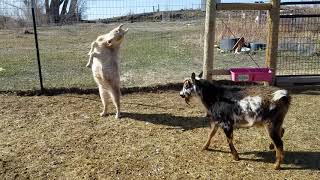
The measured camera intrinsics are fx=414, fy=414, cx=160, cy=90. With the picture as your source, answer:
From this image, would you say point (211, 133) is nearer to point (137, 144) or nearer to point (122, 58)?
point (137, 144)

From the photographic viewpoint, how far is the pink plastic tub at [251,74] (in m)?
7.69

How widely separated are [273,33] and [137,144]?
168 inches

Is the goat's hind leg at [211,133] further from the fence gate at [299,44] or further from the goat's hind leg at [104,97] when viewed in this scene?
the fence gate at [299,44]

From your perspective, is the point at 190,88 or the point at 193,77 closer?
the point at 193,77

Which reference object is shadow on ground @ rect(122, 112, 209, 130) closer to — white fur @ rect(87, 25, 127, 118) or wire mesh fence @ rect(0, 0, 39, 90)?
white fur @ rect(87, 25, 127, 118)

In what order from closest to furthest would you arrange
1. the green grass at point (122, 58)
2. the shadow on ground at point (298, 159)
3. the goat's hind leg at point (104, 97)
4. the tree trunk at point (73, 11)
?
the shadow on ground at point (298, 159), the goat's hind leg at point (104, 97), the green grass at point (122, 58), the tree trunk at point (73, 11)

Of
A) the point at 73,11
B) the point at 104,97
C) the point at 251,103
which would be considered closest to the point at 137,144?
the point at 104,97

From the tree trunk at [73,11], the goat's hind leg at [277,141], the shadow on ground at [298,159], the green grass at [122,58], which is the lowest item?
the shadow on ground at [298,159]

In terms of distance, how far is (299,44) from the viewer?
10.3 meters

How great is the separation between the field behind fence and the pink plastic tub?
231 cm

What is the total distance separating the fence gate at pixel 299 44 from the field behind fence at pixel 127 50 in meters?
0.94

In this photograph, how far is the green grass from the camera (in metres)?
9.97

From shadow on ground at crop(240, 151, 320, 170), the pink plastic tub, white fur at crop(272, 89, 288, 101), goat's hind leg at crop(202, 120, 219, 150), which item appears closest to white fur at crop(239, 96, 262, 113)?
white fur at crop(272, 89, 288, 101)

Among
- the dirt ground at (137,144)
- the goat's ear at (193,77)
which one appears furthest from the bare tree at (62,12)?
the goat's ear at (193,77)
